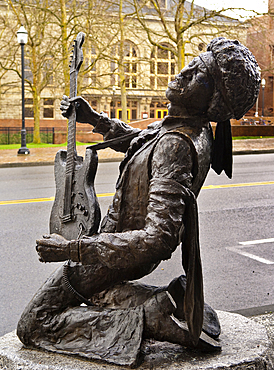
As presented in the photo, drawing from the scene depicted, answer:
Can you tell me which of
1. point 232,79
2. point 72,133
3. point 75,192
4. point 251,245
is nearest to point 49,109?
point 251,245

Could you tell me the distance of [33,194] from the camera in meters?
12.0

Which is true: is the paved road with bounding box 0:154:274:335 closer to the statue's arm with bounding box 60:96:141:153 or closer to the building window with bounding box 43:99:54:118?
the statue's arm with bounding box 60:96:141:153

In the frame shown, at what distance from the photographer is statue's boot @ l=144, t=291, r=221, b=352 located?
2736 millimetres

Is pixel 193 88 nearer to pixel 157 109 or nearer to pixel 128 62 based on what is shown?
pixel 128 62

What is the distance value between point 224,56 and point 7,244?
5811 mm

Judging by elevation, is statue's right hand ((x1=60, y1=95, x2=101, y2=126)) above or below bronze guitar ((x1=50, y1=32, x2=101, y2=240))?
above

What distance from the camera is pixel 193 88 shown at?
2711 mm

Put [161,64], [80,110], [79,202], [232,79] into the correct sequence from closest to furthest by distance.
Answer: [232,79], [79,202], [80,110], [161,64]

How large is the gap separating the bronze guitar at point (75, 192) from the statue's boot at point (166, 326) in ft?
1.89

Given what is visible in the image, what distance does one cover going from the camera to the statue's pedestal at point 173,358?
2619 mm

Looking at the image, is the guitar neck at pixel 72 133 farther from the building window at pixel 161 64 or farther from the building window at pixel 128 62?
the building window at pixel 161 64

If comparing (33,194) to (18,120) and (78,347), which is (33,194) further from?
(18,120)

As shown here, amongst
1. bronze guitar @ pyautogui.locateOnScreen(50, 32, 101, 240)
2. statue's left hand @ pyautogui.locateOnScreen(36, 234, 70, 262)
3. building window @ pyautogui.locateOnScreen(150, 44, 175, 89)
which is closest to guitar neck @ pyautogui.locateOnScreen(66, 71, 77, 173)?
bronze guitar @ pyautogui.locateOnScreen(50, 32, 101, 240)

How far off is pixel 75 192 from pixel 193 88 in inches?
39.2
